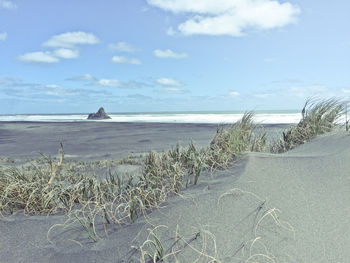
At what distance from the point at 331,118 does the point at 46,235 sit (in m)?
5.79

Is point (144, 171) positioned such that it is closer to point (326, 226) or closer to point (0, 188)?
point (0, 188)

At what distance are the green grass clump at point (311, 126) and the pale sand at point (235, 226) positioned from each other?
2.64 metres

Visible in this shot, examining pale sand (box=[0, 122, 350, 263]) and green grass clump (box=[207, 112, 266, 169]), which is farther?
green grass clump (box=[207, 112, 266, 169])

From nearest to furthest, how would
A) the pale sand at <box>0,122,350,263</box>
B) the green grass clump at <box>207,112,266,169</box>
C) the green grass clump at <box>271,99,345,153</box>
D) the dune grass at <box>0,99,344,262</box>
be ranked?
1. the pale sand at <box>0,122,350,263</box>
2. the dune grass at <box>0,99,344,262</box>
3. the green grass clump at <box>207,112,266,169</box>
4. the green grass clump at <box>271,99,345,153</box>

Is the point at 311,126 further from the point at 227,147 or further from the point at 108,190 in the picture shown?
the point at 108,190

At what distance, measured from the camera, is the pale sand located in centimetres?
204

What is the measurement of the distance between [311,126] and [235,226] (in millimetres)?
4211

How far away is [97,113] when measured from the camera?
4412 cm

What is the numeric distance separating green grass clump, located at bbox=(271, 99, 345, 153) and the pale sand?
2.64 meters

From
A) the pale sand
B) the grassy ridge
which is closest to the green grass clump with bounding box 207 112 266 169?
the grassy ridge

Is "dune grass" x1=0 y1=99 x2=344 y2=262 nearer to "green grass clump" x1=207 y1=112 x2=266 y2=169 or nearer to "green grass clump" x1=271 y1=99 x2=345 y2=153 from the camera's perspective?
"green grass clump" x1=207 y1=112 x2=266 y2=169

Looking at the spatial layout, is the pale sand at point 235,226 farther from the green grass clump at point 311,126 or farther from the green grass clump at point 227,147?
the green grass clump at point 311,126

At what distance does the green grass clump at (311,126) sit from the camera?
571cm

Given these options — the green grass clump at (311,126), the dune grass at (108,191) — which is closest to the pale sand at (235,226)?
the dune grass at (108,191)
